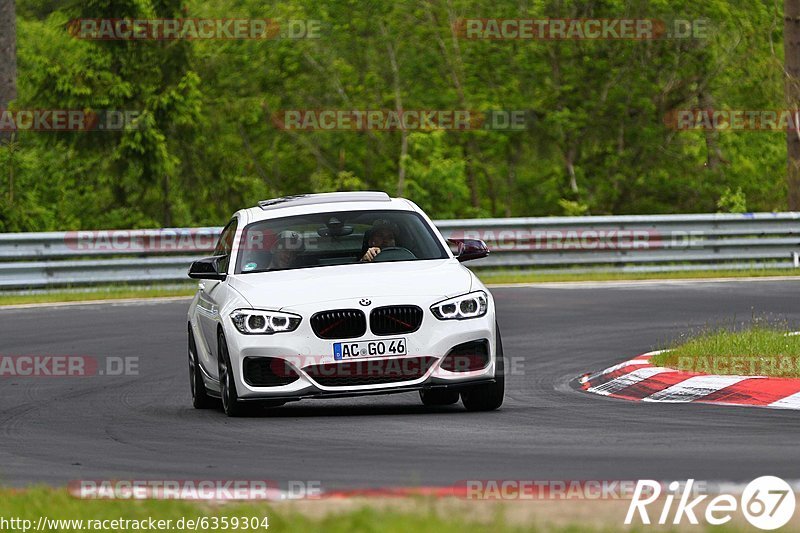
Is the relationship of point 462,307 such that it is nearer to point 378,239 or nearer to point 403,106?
point 378,239

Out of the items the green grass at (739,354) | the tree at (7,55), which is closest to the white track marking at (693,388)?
the green grass at (739,354)

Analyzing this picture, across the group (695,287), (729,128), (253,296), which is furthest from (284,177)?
(253,296)

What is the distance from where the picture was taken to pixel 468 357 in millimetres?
11344

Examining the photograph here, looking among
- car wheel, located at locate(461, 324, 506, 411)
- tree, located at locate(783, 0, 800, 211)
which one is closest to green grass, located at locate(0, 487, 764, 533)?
car wheel, located at locate(461, 324, 506, 411)

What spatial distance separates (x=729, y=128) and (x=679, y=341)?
2231cm

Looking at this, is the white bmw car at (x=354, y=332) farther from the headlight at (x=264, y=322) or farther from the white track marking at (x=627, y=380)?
the white track marking at (x=627, y=380)

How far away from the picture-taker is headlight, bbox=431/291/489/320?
11266mm

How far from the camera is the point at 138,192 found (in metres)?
33.9

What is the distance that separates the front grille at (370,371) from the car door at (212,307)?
3.50 ft

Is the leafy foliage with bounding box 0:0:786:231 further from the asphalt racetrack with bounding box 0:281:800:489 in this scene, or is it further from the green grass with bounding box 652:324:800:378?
the green grass with bounding box 652:324:800:378

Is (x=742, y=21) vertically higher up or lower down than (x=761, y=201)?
higher up

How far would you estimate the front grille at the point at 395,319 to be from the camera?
36.7 ft

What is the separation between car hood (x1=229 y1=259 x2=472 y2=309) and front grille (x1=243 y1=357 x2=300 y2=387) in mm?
371

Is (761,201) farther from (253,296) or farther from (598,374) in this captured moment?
(253,296)
